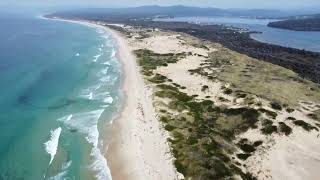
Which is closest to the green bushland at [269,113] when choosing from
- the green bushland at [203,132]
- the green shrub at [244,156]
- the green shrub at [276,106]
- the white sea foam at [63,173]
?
the green bushland at [203,132]

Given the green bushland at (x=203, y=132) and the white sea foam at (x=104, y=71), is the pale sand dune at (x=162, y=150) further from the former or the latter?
the white sea foam at (x=104, y=71)

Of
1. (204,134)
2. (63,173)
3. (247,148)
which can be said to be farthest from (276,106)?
(63,173)

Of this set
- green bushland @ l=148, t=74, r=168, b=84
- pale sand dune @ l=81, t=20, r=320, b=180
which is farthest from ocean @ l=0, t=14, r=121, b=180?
green bushland @ l=148, t=74, r=168, b=84

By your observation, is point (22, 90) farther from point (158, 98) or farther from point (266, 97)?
point (266, 97)

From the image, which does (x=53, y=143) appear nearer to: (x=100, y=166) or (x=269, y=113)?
(x=100, y=166)

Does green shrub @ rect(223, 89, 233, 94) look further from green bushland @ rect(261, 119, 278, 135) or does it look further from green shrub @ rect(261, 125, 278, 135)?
green shrub @ rect(261, 125, 278, 135)

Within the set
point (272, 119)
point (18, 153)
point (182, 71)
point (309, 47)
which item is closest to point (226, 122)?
point (272, 119)
